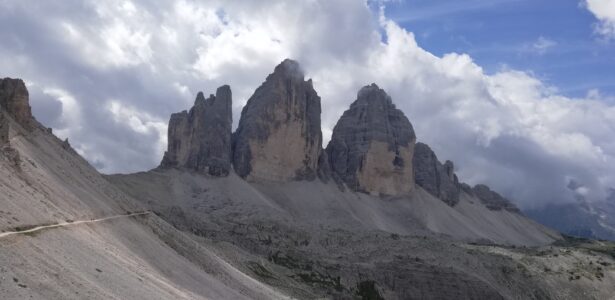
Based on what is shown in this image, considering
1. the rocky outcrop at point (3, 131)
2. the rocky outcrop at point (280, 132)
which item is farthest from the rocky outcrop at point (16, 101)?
the rocky outcrop at point (280, 132)

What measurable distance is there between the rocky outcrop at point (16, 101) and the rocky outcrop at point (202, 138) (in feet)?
312

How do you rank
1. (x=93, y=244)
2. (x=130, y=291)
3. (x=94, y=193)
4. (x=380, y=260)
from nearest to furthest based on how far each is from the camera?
1. (x=130, y=291)
2. (x=93, y=244)
3. (x=94, y=193)
4. (x=380, y=260)

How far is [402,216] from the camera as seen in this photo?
614 ft

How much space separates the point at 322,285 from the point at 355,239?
1223 inches

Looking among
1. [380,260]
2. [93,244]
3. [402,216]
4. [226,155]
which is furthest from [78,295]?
[402,216]

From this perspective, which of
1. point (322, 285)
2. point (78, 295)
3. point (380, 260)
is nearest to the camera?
point (78, 295)

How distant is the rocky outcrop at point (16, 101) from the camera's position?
6426cm

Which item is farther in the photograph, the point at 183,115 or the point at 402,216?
the point at 402,216

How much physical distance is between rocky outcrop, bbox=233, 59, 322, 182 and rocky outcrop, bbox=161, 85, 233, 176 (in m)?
6.60

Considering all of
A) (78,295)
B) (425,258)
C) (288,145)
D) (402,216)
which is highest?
(288,145)

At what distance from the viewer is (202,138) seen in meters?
166

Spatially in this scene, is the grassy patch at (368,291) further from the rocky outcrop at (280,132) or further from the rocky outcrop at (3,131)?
the rocky outcrop at (280,132)

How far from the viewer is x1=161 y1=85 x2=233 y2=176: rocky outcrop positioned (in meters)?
163

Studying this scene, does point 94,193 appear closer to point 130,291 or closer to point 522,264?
point 130,291
